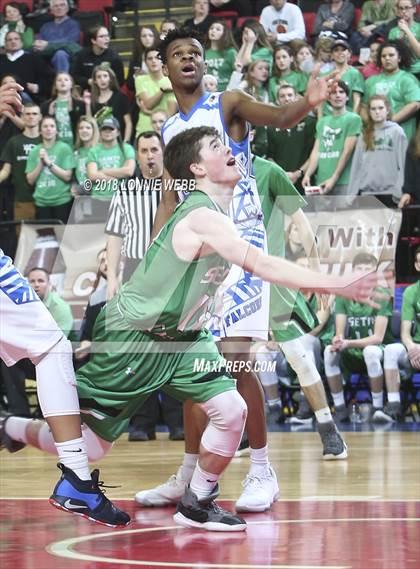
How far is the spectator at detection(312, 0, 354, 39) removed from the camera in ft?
41.7

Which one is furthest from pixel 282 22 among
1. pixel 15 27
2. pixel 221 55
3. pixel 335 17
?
pixel 15 27

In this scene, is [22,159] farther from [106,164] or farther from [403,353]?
[403,353]

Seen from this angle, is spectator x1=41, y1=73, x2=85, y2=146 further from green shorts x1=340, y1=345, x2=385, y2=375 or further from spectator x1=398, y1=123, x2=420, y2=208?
green shorts x1=340, y1=345, x2=385, y2=375

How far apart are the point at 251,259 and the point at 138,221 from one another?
3954 mm

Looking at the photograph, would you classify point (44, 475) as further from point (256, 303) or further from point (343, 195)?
point (343, 195)

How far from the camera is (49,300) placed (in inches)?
372

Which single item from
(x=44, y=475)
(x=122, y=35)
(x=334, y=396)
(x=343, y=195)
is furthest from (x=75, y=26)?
(x=44, y=475)

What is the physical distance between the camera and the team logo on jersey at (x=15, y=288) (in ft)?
14.9

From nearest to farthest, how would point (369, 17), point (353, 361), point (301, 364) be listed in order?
point (301, 364)
point (353, 361)
point (369, 17)

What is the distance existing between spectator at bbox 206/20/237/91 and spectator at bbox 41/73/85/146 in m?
1.47

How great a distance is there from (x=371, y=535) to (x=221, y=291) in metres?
1.63

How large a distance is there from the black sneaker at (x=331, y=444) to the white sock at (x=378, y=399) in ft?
8.30
